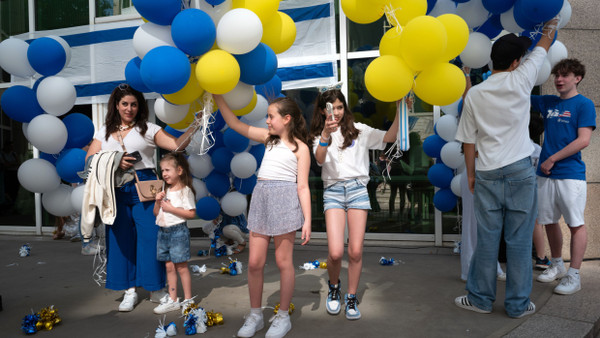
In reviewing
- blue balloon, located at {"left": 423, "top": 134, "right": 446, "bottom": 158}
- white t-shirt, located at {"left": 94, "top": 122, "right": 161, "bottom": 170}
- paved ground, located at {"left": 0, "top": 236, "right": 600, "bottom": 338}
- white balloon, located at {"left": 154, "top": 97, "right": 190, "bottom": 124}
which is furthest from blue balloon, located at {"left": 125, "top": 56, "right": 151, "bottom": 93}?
blue balloon, located at {"left": 423, "top": 134, "right": 446, "bottom": 158}

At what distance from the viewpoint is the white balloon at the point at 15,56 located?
4113 millimetres

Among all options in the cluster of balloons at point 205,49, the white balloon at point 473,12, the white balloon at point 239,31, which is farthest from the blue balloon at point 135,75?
the white balloon at point 473,12

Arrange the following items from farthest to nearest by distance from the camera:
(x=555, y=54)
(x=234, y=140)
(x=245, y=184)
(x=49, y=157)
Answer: (x=245, y=184)
(x=234, y=140)
(x=49, y=157)
(x=555, y=54)

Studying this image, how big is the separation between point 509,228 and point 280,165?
168cm

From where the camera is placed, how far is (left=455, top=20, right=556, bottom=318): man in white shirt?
3334 mm

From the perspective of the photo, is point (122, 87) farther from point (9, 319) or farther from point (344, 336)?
point (344, 336)

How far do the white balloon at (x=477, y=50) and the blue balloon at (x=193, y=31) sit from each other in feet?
6.05

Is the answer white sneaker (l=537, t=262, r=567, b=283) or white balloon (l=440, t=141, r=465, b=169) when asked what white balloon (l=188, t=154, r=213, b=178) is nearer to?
white balloon (l=440, t=141, r=465, b=169)

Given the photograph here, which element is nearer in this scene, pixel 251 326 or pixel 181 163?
pixel 251 326

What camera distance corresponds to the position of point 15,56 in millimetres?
4113

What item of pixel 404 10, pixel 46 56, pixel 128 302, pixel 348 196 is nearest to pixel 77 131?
pixel 46 56

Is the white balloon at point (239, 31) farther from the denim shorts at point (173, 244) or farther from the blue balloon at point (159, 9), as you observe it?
the denim shorts at point (173, 244)

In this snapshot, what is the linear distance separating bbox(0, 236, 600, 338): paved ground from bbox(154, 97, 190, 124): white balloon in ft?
4.75

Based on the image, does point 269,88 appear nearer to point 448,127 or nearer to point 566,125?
point 448,127
